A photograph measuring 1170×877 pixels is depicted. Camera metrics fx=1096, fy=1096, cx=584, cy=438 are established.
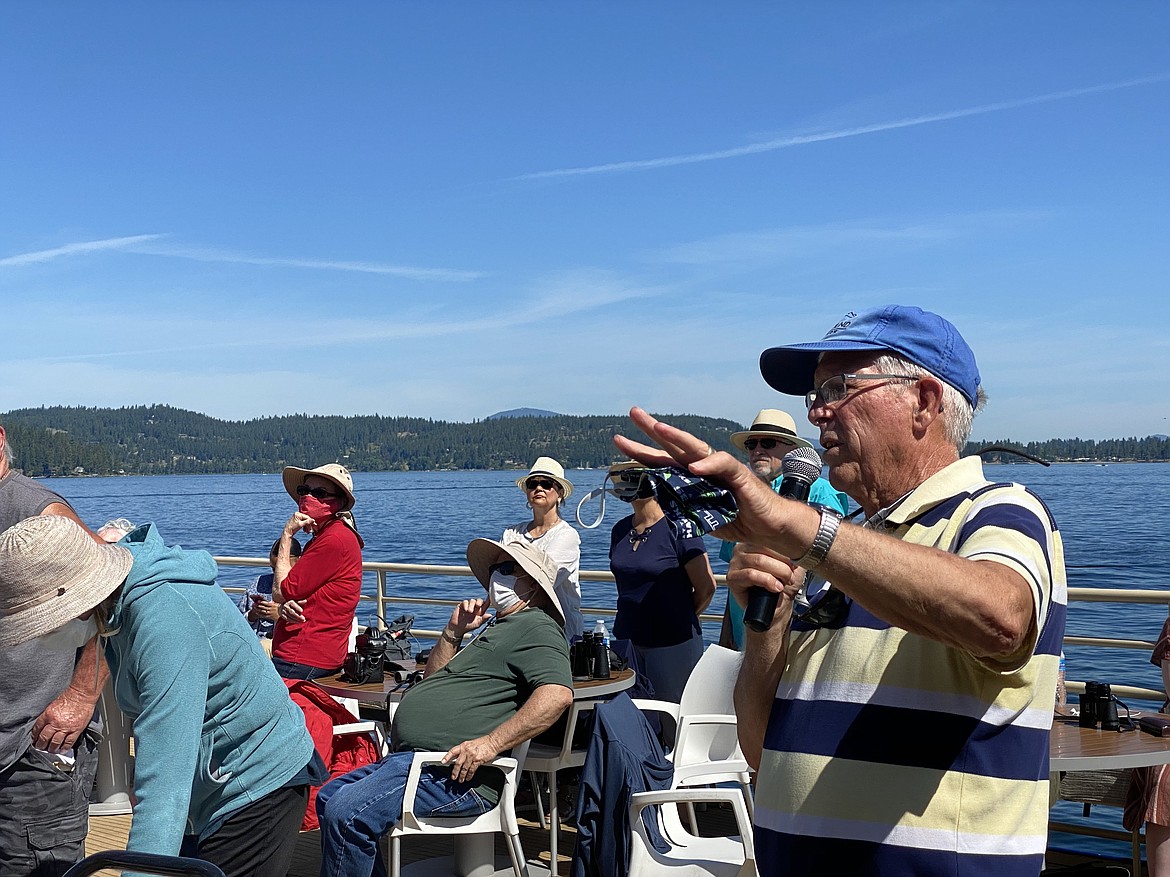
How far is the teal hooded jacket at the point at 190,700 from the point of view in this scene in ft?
7.13

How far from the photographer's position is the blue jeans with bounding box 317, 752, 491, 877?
3.66m

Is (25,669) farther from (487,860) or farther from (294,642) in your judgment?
(294,642)

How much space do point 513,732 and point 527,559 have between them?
2.21 ft

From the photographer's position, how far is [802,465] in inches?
66.2

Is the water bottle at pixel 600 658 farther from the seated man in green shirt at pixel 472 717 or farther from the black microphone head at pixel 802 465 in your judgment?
the black microphone head at pixel 802 465

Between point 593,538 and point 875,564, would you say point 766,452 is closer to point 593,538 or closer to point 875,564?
point 875,564

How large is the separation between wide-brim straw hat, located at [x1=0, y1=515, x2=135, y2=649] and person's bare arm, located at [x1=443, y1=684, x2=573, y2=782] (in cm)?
186

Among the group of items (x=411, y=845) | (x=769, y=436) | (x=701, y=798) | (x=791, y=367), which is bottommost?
(x=411, y=845)

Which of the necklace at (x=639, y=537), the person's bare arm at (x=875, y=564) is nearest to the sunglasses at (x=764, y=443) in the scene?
the necklace at (x=639, y=537)

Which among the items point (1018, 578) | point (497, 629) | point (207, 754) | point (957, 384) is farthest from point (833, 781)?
point (497, 629)

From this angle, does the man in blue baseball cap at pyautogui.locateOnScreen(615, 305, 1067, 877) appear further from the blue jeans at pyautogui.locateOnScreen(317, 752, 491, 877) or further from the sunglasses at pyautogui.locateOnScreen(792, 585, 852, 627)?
the blue jeans at pyautogui.locateOnScreen(317, 752, 491, 877)

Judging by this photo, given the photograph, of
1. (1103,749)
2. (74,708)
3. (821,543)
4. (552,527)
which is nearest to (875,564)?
(821,543)

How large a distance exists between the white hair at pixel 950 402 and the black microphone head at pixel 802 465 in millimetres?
193

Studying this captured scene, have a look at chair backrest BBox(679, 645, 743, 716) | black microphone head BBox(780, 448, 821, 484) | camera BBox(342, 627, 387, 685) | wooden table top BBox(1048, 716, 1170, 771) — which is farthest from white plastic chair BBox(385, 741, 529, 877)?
black microphone head BBox(780, 448, 821, 484)
